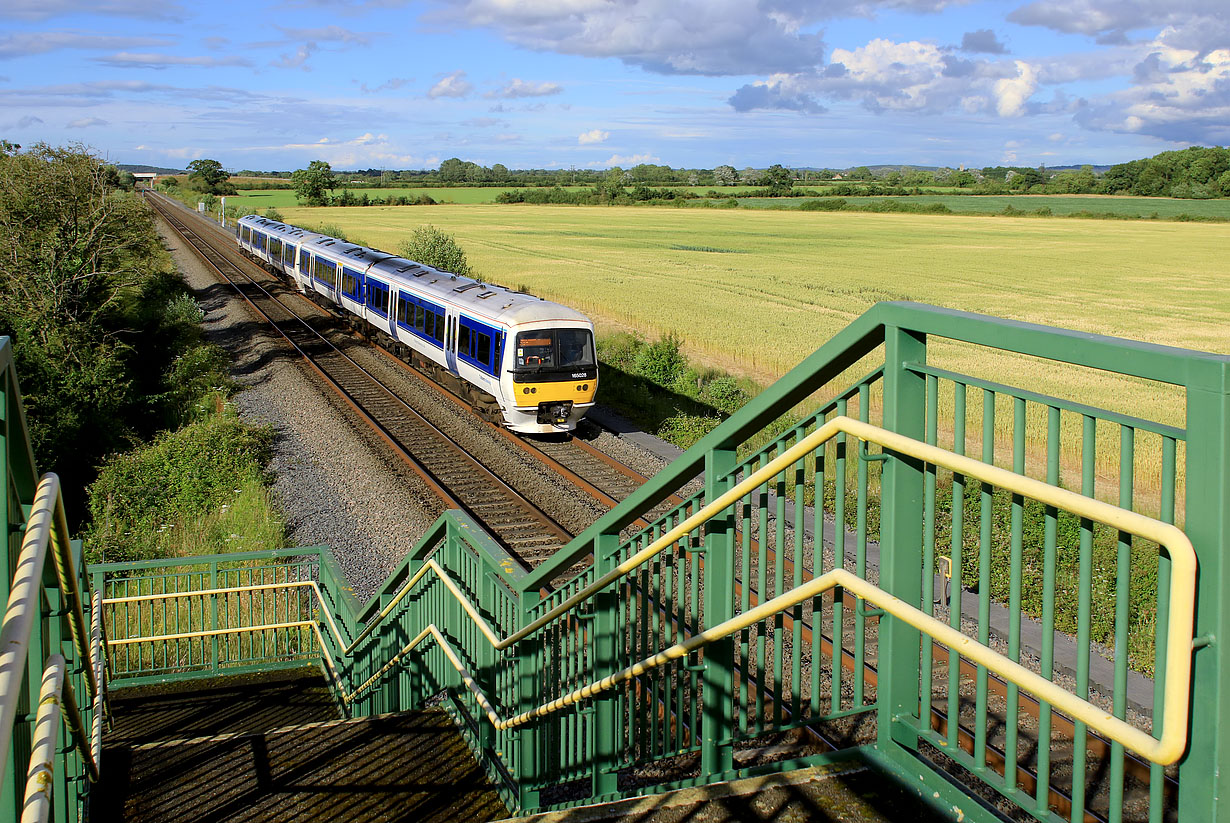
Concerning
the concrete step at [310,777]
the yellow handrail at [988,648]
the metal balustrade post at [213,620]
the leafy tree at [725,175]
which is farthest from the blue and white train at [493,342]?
the leafy tree at [725,175]

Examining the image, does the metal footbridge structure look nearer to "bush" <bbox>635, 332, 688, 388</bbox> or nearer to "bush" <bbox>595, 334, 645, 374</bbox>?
"bush" <bbox>635, 332, 688, 388</bbox>

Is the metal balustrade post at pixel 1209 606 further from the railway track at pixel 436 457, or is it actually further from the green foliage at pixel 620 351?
the green foliage at pixel 620 351

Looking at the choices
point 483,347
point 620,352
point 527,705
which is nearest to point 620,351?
point 620,352

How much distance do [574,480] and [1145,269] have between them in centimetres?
5322

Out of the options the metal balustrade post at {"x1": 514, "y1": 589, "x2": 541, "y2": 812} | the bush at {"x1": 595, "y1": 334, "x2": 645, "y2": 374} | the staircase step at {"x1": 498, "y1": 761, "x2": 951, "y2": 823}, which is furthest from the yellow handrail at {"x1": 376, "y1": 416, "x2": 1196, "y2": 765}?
the bush at {"x1": 595, "y1": 334, "x2": 645, "y2": 374}

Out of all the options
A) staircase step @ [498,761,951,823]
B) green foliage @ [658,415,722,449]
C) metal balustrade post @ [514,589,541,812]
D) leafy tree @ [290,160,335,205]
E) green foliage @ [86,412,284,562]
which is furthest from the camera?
leafy tree @ [290,160,335,205]

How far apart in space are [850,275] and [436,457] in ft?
136

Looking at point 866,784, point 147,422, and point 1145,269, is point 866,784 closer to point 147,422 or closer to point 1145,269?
point 147,422

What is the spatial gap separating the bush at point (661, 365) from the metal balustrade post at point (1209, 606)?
20669 mm

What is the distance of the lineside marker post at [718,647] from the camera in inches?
143

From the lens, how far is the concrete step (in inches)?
186

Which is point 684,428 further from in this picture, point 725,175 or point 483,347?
point 725,175

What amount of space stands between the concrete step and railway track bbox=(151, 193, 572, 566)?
20.9ft

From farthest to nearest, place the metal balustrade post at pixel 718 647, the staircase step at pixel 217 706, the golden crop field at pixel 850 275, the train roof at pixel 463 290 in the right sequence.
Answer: the golden crop field at pixel 850 275, the train roof at pixel 463 290, the staircase step at pixel 217 706, the metal balustrade post at pixel 718 647
